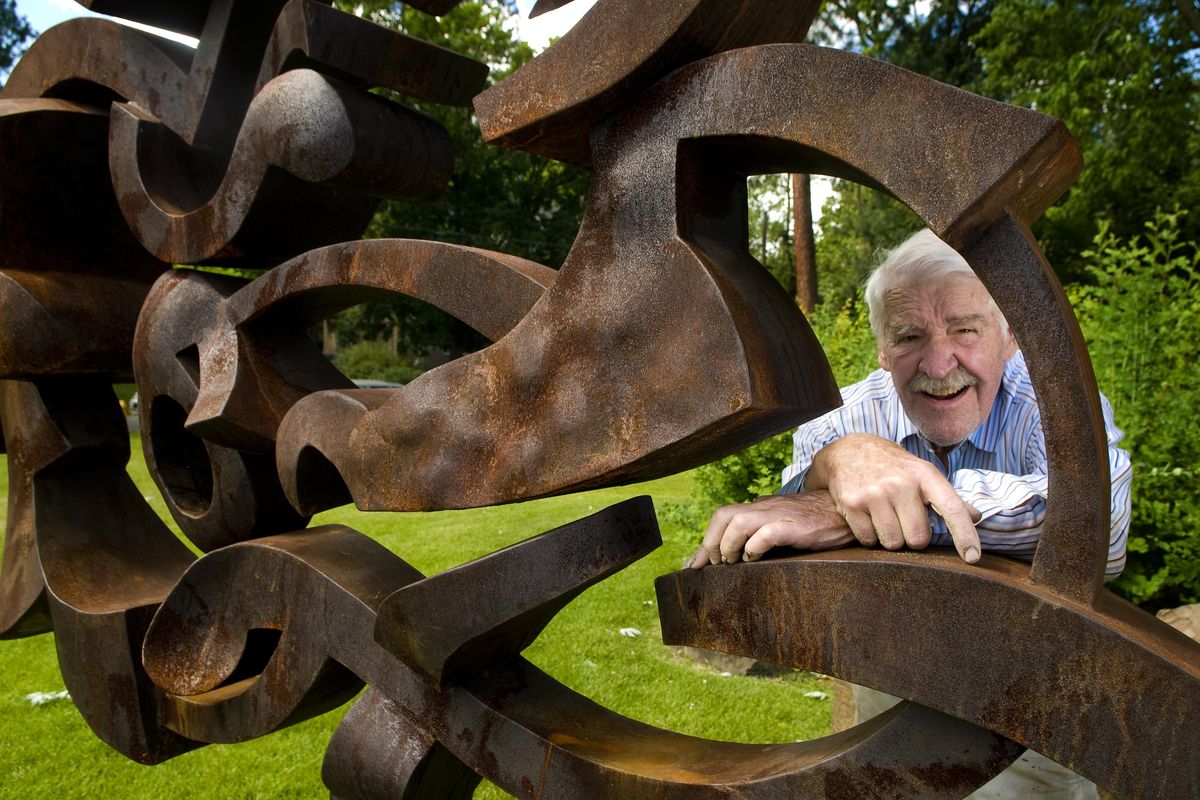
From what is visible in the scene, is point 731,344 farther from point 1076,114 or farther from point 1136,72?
point 1136,72

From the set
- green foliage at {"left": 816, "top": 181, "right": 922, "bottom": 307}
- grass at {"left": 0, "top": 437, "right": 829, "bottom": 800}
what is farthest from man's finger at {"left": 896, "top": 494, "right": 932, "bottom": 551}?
green foliage at {"left": 816, "top": 181, "right": 922, "bottom": 307}

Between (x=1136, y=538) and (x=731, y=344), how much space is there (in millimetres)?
3545

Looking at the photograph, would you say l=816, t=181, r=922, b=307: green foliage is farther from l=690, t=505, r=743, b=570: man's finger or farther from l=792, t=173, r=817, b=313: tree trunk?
l=690, t=505, r=743, b=570: man's finger

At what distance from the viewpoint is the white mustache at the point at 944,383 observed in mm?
1844

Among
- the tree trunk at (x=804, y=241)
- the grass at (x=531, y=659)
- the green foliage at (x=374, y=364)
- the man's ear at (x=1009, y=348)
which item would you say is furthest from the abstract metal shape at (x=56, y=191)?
the green foliage at (x=374, y=364)

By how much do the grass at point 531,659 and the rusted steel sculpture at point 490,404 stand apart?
1973 millimetres

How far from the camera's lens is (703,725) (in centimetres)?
411

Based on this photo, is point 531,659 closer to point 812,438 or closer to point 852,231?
point 812,438

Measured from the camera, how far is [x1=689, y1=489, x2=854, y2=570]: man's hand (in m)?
1.04

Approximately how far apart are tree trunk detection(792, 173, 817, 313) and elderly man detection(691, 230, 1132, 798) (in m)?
11.0

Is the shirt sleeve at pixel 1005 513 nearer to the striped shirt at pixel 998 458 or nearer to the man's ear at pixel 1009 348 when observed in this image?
the striped shirt at pixel 998 458

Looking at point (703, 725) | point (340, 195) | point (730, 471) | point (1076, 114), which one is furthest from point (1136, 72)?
point (340, 195)

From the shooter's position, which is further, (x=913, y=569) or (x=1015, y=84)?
(x=1015, y=84)

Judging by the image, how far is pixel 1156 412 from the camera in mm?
Answer: 3920
